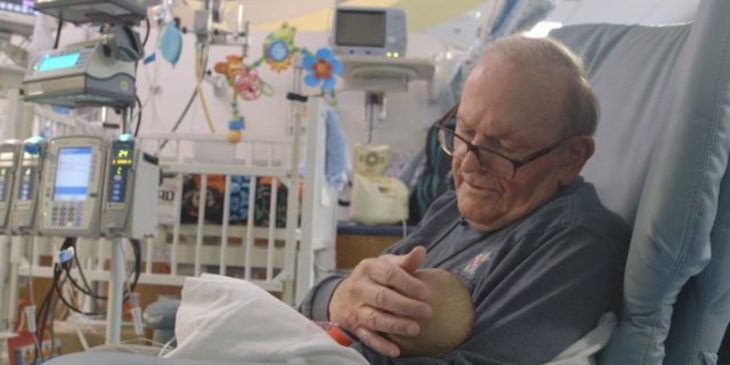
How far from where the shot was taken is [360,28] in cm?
309

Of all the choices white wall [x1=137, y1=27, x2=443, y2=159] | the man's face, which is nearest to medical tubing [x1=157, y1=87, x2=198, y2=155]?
white wall [x1=137, y1=27, x2=443, y2=159]

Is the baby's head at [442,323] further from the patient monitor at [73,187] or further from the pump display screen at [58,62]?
the pump display screen at [58,62]

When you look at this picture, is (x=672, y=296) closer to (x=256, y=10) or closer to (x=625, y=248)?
(x=625, y=248)

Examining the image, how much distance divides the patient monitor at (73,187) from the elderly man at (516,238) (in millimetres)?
1141

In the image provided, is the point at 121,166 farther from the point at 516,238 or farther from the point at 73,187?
the point at 516,238

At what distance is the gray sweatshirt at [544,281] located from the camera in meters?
0.76

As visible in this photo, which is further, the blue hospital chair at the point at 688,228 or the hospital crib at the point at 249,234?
the hospital crib at the point at 249,234

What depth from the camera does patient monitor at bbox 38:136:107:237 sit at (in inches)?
78.0

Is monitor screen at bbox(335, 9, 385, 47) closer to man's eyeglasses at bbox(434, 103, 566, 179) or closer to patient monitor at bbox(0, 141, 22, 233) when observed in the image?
patient monitor at bbox(0, 141, 22, 233)

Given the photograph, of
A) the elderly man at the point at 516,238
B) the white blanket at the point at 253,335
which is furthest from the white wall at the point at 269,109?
the white blanket at the point at 253,335

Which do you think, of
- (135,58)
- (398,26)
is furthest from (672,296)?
(398,26)

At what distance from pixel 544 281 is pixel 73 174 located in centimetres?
172

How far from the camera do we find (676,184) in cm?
73

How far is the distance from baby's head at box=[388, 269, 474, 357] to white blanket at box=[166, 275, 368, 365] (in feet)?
0.36
